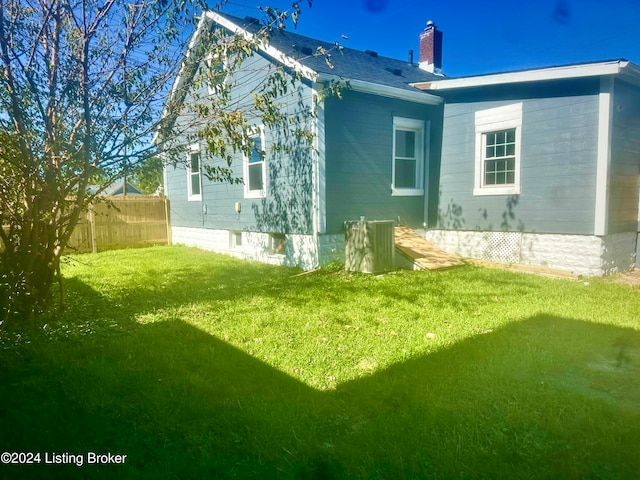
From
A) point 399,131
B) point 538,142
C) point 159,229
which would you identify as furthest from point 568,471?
point 159,229

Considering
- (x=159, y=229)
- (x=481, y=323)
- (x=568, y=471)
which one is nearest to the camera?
(x=568, y=471)

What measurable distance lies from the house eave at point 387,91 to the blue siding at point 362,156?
19cm

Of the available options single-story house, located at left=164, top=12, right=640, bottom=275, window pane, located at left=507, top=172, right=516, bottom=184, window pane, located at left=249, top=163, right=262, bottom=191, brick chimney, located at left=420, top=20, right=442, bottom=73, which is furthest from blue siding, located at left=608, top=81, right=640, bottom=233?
window pane, located at left=249, top=163, right=262, bottom=191

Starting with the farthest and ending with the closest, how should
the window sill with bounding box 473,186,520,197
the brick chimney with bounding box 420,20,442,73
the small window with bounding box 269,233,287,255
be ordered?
the brick chimney with bounding box 420,20,442,73 < the small window with bounding box 269,233,287,255 < the window sill with bounding box 473,186,520,197

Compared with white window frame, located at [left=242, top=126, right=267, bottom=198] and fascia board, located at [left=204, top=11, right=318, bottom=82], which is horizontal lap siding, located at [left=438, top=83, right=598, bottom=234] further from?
white window frame, located at [left=242, top=126, right=267, bottom=198]

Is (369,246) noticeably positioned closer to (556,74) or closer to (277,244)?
(277,244)

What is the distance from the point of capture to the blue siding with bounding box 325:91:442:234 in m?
8.54

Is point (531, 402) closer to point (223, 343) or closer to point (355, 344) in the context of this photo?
point (355, 344)

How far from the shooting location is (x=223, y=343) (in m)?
4.14

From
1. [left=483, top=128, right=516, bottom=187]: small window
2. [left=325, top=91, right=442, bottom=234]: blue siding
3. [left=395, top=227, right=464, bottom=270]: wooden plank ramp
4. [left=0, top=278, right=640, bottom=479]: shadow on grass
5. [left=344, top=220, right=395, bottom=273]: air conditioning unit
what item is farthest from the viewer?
[left=483, top=128, right=516, bottom=187]: small window

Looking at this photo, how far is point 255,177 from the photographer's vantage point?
34.7ft

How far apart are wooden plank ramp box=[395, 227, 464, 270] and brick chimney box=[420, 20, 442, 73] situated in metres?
8.08

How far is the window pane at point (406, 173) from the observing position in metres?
10.2

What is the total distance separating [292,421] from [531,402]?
1.78 m
